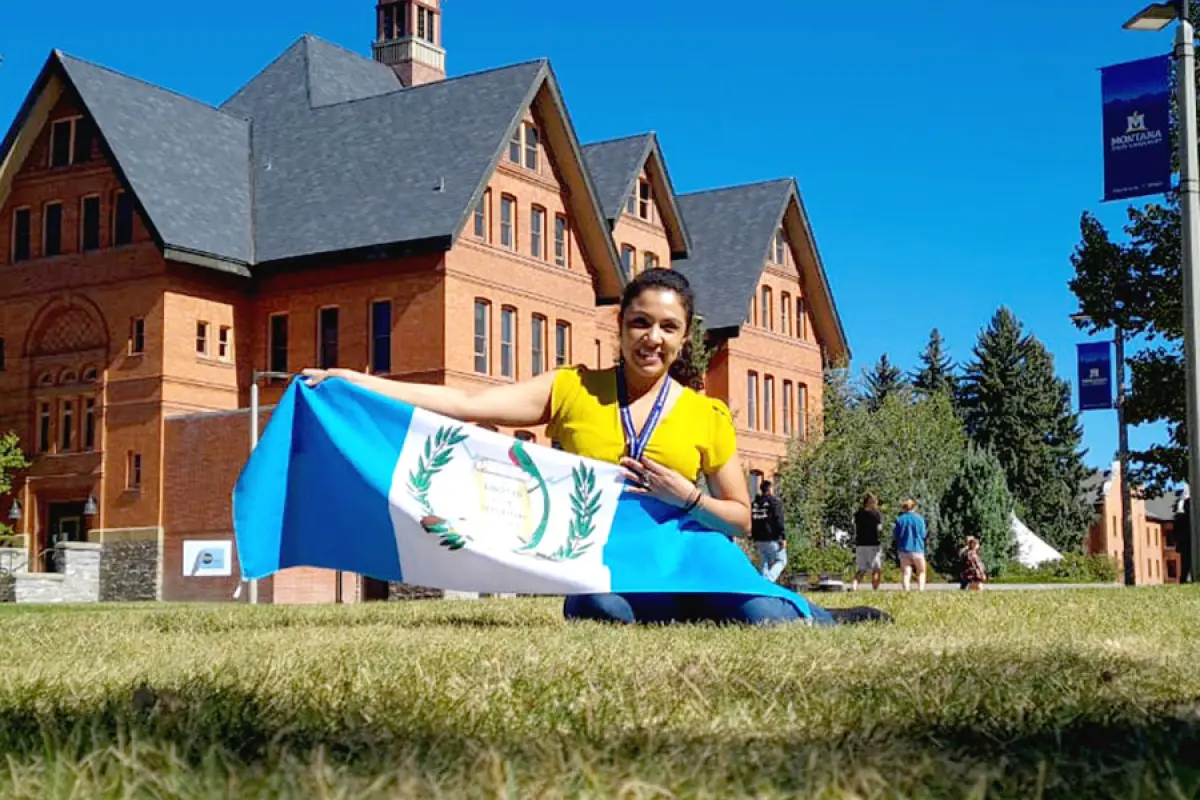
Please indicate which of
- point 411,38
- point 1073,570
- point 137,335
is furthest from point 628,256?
point 1073,570

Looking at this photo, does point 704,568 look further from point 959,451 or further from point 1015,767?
point 959,451

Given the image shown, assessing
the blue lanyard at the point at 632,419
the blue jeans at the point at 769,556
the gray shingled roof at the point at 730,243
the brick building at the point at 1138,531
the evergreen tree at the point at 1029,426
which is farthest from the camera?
the brick building at the point at 1138,531

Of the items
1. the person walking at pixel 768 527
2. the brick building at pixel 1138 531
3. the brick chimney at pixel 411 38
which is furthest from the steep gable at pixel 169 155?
the brick building at pixel 1138 531

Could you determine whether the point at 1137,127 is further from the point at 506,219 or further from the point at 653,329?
the point at 506,219

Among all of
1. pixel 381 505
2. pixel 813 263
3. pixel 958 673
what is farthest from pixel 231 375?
pixel 958 673

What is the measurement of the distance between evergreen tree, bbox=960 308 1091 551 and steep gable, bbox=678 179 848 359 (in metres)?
25.7

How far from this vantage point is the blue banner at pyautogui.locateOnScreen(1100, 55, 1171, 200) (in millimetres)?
20781

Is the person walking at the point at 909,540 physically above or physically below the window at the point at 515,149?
below

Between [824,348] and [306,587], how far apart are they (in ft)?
90.3

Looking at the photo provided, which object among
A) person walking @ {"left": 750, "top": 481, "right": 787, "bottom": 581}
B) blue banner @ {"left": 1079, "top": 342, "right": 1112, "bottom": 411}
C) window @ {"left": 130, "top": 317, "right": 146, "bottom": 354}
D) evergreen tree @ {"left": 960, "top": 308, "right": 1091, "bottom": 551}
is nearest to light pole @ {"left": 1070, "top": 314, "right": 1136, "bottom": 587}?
blue banner @ {"left": 1079, "top": 342, "right": 1112, "bottom": 411}

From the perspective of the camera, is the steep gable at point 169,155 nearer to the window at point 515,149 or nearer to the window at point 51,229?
the window at point 51,229

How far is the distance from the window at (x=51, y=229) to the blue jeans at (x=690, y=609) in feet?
135

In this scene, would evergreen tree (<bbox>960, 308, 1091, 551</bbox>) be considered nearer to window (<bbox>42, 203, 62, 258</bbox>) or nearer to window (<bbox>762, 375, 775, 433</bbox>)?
window (<bbox>762, 375, 775, 433</bbox>)

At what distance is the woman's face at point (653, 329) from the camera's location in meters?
8.16
